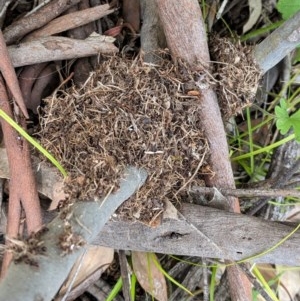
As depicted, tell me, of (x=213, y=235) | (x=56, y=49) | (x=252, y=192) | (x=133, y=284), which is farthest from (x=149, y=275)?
(x=56, y=49)

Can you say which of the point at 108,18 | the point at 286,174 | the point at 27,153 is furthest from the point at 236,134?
the point at 27,153

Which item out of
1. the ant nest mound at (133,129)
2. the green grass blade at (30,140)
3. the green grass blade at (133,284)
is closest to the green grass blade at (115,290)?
the green grass blade at (133,284)

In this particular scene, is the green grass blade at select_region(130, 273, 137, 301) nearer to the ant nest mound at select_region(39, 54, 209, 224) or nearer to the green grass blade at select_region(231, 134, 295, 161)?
the ant nest mound at select_region(39, 54, 209, 224)

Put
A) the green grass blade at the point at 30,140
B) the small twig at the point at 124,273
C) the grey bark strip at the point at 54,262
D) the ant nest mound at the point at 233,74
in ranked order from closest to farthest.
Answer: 1. the grey bark strip at the point at 54,262
2. the green grass blade at the point at 30,140
3. the ant nest mound at the point at 233,74
4. the small twig at the point at 124,273

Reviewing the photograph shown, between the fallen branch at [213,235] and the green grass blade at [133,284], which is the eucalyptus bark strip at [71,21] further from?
the green grass blade at [133,284]

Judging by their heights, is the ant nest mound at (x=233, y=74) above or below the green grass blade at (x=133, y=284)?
above

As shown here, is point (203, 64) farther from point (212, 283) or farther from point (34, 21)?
point (212, 283)

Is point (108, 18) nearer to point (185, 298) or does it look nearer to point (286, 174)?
point (286, 174)
